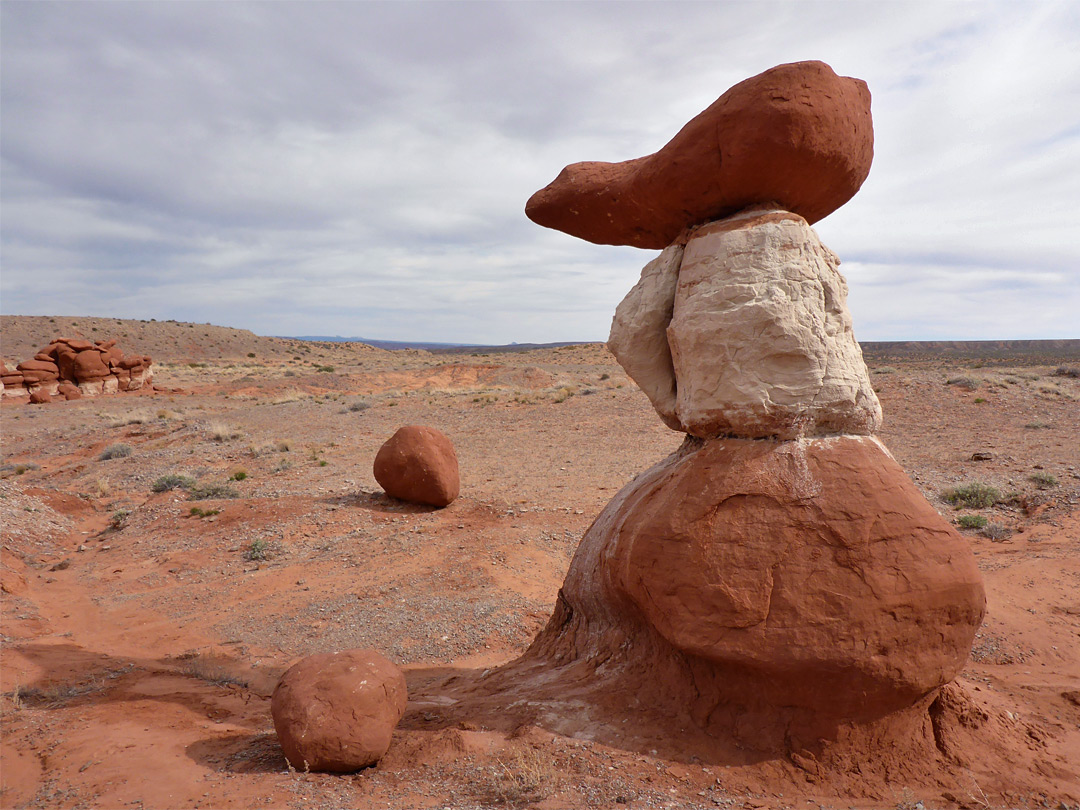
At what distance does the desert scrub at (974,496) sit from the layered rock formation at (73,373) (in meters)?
34.9

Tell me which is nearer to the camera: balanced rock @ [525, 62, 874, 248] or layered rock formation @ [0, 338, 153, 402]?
balanced rock @ [525, 62, 874, 248]

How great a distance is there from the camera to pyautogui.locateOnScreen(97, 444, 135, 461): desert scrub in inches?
653

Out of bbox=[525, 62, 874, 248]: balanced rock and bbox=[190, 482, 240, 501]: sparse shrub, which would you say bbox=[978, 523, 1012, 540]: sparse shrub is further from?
bbox=[190, 482, 240, 501]: sparse shrub

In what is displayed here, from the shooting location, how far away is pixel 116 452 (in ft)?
54.9

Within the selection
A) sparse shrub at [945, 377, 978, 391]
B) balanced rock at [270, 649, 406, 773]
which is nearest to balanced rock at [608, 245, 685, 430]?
balanced rock at [270, 649, 406, 773]

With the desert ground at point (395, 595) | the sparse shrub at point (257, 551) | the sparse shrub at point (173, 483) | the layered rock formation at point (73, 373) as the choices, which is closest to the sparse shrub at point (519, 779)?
the desert ground at point (395, 595)

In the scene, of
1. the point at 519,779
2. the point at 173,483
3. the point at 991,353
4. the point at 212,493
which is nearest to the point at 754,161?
the point at 519,779

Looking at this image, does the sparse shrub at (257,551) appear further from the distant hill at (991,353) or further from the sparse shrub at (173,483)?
the distant hill at (991,353)

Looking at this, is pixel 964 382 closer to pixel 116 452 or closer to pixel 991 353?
pixel 116 452

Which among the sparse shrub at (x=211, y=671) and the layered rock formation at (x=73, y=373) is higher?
the layered rock formation at (x=73, y=373)

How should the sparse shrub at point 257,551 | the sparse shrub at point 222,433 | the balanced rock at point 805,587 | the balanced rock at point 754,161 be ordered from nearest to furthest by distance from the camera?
the balanced rock at point 805,587 < the balanced rock at point 754,161 < the sparse shrub at point 257,551 < the sparse shrub at point 222,433

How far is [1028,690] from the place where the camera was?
5016 millimetres

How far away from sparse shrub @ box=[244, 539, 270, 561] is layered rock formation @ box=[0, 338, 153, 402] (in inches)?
1036

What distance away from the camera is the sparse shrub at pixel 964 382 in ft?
61.5
